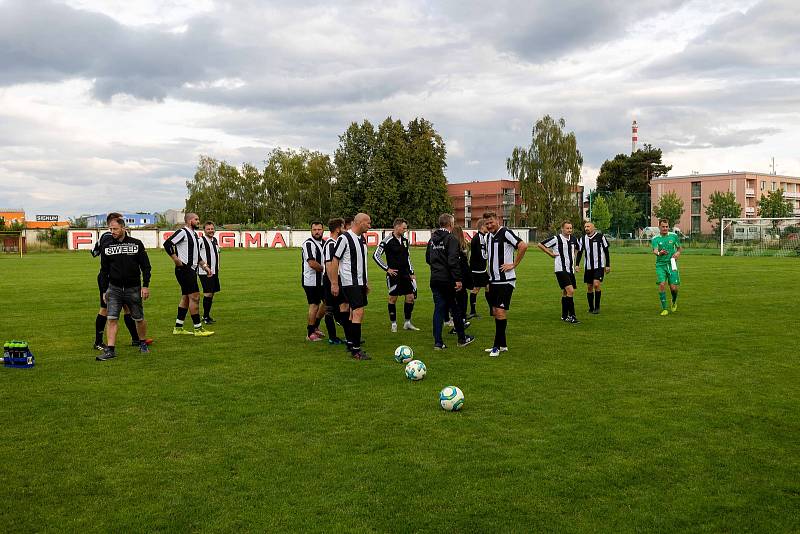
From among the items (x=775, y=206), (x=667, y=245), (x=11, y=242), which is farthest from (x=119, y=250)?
(x=775, y=206)

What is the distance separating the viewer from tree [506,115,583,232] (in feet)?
235

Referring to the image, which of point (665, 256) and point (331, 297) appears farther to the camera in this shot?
point (665, 256)

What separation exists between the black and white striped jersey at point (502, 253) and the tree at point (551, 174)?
63185 mm

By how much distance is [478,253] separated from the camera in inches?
460

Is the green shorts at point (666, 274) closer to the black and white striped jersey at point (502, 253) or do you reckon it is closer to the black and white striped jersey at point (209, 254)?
the black and white striped jersey at point (502, 253)

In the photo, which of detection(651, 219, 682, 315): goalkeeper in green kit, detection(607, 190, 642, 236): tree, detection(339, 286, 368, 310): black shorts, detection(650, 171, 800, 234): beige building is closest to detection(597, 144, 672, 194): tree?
detection(650, 171, 800, 234): beige building

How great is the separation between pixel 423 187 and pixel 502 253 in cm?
6450

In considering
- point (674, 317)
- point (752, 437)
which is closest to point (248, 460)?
point (752, 437)

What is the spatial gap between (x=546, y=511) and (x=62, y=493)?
11.4ft

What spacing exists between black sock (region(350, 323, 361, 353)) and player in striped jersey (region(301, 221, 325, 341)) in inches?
70.7

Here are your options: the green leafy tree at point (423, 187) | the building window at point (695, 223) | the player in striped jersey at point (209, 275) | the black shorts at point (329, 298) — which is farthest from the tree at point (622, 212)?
the black shorts at point (329, 298)

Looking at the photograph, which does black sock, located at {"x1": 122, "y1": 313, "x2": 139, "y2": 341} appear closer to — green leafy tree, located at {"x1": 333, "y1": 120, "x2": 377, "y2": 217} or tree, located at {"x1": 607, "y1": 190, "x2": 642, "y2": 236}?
green leafy tree, located at {"x1": 333, "y1": 120, "x2": 377, "y2": 217}

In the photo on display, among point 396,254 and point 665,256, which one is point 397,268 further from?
point 665,256

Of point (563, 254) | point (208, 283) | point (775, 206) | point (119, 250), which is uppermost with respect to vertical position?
point (775, 206)
